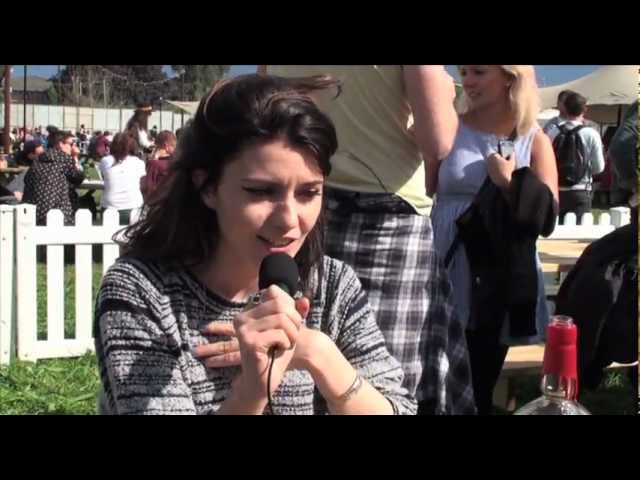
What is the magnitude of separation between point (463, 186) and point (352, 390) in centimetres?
A: 133

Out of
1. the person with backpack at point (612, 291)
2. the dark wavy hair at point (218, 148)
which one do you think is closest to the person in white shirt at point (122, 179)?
the person with backpack at point (612, 291)

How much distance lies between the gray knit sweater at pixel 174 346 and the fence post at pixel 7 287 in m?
2.86

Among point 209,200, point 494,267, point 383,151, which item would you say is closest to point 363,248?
point 383,151

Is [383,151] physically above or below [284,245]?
above

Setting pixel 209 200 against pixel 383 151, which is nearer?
pixel 209 200

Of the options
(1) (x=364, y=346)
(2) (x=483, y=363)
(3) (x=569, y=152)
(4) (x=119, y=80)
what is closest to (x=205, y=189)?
(1) (x=364, y=346)

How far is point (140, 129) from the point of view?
799cm

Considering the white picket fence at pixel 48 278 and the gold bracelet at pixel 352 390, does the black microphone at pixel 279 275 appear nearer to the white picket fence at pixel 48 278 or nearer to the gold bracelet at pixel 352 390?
the gold bracelet at pixel 352 390

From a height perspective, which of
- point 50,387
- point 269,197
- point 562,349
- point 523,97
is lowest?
point 50,387

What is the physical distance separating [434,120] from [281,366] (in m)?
0.93

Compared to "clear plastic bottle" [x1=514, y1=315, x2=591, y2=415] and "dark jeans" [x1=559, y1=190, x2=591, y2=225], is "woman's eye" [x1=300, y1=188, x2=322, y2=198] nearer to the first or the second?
"clear plastic bottle" [x1=514, y1=315, x2=591, y2=415]

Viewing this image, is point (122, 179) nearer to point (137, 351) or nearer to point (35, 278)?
point (35, 278)
